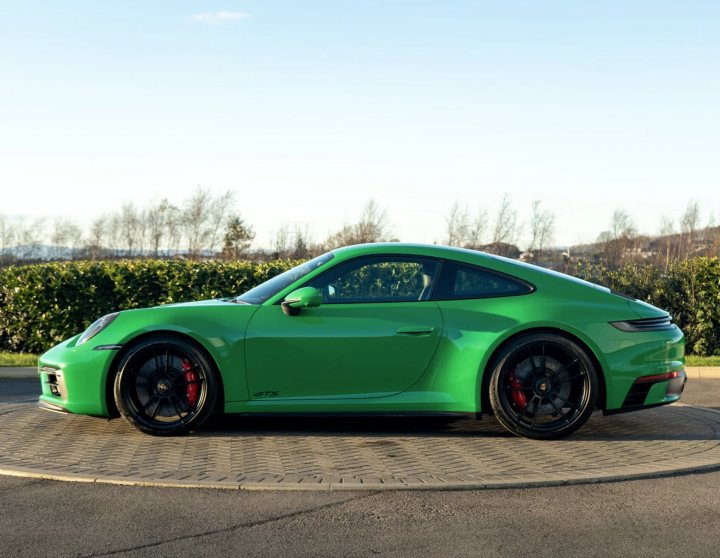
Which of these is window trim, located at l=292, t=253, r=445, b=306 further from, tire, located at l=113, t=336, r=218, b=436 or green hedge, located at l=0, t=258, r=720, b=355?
green hedge, located at l=0, t=258, r=720, b=355

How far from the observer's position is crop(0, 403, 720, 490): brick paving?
17.6 ft

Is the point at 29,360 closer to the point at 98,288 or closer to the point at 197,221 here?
the point at 98,288

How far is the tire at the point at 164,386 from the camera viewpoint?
6469 millimetres

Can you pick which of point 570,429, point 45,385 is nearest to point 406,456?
point 570,429

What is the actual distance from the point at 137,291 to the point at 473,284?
26.8 feet

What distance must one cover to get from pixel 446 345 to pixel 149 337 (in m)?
2.13

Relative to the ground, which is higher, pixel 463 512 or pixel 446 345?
pixel 446 345

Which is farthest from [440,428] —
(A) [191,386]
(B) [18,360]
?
(B) [18,360]

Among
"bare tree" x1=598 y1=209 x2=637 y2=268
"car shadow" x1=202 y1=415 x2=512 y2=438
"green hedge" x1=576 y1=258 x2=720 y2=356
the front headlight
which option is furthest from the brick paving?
"bare tree" x1=598 y1=209 x2=637 y2=268

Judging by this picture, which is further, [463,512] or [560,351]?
[560,351]

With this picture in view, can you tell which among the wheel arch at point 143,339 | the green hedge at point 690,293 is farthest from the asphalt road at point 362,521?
the green hedge at point 690,293

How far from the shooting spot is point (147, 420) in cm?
654

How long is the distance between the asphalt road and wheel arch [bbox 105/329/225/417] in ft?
4.09

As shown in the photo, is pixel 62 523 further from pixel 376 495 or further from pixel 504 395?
pixel 504 395
